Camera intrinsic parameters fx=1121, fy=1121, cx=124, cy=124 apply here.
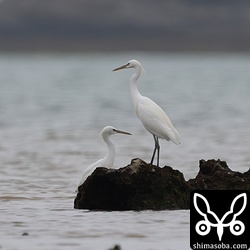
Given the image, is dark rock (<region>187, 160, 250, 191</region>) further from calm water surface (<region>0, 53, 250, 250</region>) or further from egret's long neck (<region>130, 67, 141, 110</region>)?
egret's long neck (<region>130, 67, 141, 110</region>)

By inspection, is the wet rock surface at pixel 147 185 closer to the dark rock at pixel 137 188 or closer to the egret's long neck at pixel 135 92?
the dark rock at pixel 137 188

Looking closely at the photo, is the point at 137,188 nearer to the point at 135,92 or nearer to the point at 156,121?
the point at 156,121

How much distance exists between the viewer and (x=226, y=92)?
5828 cm

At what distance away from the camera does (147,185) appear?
13328 mm

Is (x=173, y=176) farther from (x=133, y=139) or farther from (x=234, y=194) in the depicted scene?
(x=133, y=139)

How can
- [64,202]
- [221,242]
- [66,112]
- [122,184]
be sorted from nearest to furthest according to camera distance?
[221,242]
[122,184]
[64,202]
[66,112]

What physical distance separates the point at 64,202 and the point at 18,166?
507 centimetres

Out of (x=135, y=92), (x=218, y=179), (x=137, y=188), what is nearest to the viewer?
(x=137, y=188)

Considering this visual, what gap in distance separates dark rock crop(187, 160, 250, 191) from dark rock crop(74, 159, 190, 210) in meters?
0.21

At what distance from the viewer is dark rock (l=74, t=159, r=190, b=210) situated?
13.3 metres

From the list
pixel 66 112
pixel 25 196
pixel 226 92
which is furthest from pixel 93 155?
pixel 226 92

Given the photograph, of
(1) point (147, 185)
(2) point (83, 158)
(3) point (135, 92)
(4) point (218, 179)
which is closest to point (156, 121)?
(3) point (135, 92)

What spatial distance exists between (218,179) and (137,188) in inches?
39.8

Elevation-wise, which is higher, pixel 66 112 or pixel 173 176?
pixel 66 112
